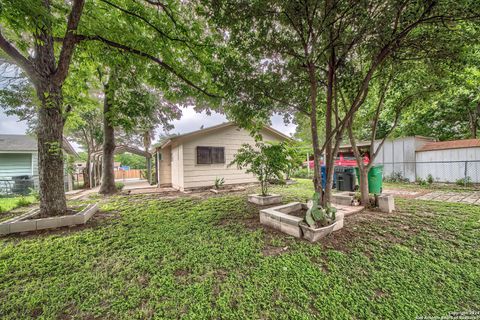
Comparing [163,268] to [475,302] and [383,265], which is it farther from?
[475,302]

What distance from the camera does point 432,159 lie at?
28.0 ft

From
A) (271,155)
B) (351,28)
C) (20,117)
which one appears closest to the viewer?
(351,28)

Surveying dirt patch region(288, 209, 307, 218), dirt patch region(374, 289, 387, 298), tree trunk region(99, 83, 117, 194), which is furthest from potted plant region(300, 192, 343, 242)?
tree trunk region(99, 83, 117, 194)

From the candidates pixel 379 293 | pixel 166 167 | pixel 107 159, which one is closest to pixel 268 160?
pixel 379 293

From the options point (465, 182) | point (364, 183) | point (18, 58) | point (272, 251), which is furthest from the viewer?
point (465, 182)

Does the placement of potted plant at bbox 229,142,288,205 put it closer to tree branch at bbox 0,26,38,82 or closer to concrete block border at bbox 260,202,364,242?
concrete block border at bbox 260,202,364,242

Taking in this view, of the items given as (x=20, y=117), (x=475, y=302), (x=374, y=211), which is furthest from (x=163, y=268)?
(x=20, y=117)

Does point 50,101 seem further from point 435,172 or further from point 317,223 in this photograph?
point 435,172

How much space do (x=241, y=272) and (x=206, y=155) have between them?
6758 millimetres

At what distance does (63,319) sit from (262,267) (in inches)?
77.1

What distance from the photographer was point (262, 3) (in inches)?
111

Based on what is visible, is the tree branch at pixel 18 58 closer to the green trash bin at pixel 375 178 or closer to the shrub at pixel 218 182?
the shrub at pixel 218 182

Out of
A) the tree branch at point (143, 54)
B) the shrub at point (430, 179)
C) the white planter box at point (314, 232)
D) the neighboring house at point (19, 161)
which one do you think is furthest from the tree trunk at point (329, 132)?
the neighboring house at point (19, 161)

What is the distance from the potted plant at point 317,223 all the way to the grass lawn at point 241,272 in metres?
0.16
